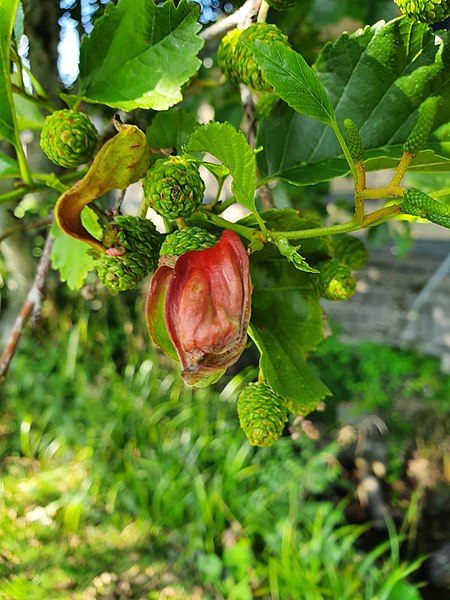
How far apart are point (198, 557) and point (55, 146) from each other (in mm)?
1570

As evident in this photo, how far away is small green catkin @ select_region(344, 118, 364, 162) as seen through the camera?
12.2 inches

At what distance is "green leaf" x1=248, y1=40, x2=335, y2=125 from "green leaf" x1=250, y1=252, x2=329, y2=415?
0.41 feet

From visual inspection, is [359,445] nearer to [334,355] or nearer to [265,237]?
[334,355]

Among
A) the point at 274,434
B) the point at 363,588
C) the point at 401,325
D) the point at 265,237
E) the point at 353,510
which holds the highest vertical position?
the point at 265,237

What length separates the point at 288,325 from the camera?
1.41 ft

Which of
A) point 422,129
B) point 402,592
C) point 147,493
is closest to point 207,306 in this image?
point 422,129

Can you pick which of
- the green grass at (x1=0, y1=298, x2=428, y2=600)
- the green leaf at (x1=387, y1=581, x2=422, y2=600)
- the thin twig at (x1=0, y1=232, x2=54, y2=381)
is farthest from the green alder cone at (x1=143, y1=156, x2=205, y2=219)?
the green leaf at (x1=387, y1=581, x2=422, y2=600)

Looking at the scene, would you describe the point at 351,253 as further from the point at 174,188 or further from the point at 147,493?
the point at 147,493

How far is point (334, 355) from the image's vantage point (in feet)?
8.20

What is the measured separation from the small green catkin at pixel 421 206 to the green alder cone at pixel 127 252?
164mm

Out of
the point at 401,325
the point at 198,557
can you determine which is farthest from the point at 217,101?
the point at 401,325

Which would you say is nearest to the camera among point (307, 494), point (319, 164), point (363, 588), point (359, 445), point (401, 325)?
point (319, 164)

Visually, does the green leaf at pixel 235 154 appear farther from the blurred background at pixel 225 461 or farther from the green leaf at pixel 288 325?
the blurred background at pixel 225 461

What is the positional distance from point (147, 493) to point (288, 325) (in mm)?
1632
